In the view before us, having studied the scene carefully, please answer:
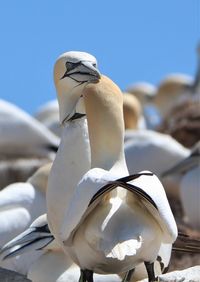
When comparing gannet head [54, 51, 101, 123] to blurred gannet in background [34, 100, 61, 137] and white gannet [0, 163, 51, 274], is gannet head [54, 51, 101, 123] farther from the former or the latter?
blurred gannet in background [34, 100, 61, 137]

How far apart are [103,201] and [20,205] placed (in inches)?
131

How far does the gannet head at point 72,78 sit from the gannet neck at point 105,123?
0.07m

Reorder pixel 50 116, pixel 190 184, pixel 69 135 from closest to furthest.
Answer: pixel 69 135, pixel 190 184, pixel 50 116

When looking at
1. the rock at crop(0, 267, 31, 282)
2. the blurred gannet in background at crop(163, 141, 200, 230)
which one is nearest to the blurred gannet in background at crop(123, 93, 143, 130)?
the blurred gannet in background at crop(163, 141, 200, 230)

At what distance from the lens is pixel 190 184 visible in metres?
12.5

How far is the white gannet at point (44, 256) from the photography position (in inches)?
294

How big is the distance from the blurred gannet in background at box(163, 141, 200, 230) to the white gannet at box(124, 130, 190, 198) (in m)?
0.17

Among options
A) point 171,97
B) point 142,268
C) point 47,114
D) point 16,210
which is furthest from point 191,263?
point 171,97

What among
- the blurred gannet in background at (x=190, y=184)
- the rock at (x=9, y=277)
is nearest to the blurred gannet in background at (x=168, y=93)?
the blurred gannet in background at (x=190, y=184)

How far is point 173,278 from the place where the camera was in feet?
21.5

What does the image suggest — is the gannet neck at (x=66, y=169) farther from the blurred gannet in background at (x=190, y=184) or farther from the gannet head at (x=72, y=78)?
the blurred gannet in background at (x=190, y=184)

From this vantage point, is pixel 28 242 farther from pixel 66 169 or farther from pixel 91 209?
pixel 91 209

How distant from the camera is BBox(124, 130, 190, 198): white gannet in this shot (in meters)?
13.6

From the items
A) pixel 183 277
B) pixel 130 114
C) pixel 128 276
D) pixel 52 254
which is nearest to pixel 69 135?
pixel 128 276
